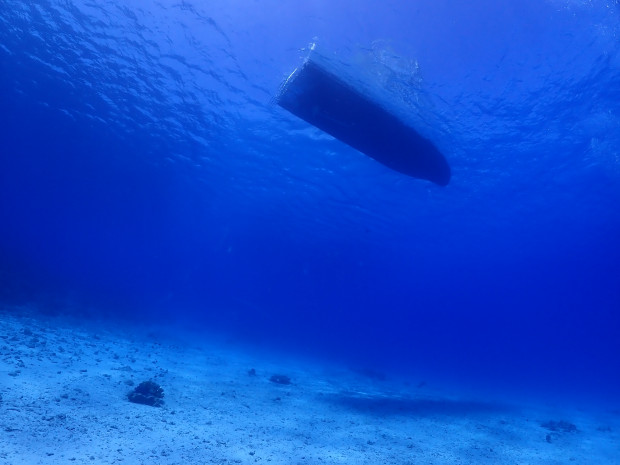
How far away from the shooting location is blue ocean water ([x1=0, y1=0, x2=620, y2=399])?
1316 centimetres

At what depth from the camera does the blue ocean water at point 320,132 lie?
13164 mm

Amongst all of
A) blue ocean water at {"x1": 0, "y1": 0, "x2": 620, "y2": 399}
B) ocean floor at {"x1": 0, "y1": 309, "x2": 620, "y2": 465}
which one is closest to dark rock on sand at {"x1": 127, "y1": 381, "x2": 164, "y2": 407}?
ocean floor at {"x1": 0, "y1": 309, "x2": 620, "y2": 465}

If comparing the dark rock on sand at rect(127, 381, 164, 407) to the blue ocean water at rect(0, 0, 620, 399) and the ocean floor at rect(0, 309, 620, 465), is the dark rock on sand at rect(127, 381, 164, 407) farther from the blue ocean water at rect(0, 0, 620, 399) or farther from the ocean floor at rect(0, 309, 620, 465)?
the blue ocean water at rect(0, 0, 620, 399)

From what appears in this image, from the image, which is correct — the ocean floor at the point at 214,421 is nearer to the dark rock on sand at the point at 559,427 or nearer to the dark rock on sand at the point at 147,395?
the dark rock on sand at the point at 559,427

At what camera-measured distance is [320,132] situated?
20.4 meters

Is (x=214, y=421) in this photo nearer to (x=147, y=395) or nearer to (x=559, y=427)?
(x=147, y=395)

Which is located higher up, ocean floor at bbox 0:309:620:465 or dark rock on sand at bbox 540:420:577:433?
dark rock on sand at bbox 540:420:577:433

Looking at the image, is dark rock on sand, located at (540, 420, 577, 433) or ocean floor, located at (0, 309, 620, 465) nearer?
ocean floor, located at (0, 309, 620, 465)

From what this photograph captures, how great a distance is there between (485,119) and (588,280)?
45.8m

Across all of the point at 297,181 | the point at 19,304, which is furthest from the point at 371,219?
the point at 19,304

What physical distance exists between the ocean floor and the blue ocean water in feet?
30.2

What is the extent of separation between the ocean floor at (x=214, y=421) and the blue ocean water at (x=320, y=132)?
922cm

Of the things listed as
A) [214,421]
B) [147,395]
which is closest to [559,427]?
[214,421]

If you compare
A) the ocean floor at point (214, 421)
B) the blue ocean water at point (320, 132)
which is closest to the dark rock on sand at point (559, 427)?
→ the ocean floor at point (214, 421)
